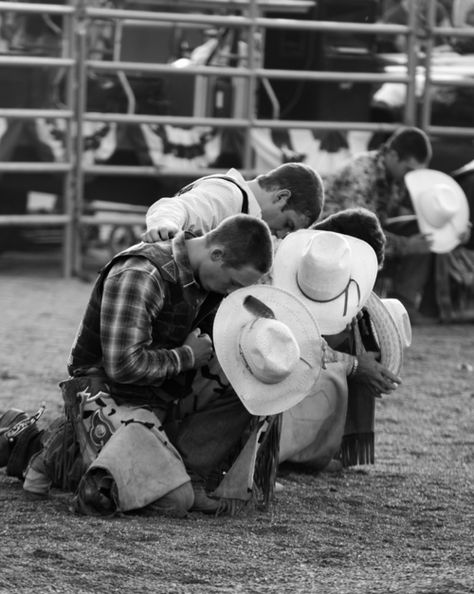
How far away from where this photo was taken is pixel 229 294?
173 inches

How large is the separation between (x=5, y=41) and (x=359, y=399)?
555cm

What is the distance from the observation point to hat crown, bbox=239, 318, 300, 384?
4281 mm

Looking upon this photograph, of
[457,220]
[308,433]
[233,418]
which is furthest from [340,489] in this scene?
A: [457,220]

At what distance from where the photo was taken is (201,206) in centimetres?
498

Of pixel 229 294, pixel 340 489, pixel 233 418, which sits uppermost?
pixel 229 294

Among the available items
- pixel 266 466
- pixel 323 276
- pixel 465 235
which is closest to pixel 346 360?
pixel 323 276

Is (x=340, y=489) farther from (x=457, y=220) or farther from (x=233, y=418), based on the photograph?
(x=457, y=220)

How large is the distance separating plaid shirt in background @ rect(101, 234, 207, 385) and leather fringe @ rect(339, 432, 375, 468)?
3.17 feet

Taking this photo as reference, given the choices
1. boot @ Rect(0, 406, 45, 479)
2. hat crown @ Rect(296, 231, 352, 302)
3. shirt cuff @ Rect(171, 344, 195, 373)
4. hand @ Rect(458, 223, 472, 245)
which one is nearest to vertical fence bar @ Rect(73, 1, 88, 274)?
hand @ Rect(458, 223, 472, 245)

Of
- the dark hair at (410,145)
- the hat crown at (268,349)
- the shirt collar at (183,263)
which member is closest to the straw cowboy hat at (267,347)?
the hat crown at (268,349)

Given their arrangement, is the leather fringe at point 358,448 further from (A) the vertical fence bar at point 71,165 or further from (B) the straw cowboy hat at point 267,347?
(A) the vertical fence bar at point 71,165

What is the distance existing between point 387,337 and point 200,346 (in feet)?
2.60

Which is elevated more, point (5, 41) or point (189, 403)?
point (5, 41)

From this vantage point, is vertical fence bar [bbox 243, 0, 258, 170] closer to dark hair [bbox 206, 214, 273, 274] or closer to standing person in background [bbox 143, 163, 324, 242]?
standing person in background [bbox 143, 163, 324, 242]
